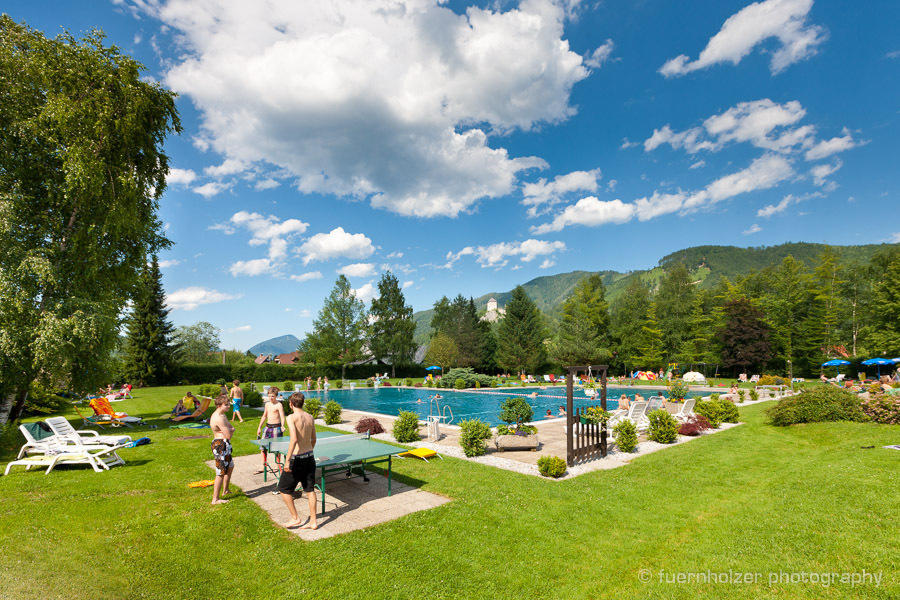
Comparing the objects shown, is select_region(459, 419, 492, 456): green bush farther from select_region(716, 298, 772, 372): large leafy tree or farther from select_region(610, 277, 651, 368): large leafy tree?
select_region(610, 277, 651, 368): large leafy tree

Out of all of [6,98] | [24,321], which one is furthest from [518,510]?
[6,98]

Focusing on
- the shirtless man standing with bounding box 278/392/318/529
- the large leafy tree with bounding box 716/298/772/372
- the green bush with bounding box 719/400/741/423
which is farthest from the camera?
the large leafy tree with bounding box 716/298/772/372

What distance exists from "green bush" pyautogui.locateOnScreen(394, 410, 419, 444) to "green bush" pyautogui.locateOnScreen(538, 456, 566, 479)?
470cm

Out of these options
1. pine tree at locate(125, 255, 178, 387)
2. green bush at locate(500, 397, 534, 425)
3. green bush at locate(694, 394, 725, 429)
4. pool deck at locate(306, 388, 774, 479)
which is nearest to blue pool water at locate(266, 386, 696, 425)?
pool deck at locate(306, 388, 774, 479)

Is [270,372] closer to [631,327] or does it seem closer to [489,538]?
[489,538]

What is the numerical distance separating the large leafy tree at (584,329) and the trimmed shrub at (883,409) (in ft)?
92.7

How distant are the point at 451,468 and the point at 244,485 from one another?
4.17 m

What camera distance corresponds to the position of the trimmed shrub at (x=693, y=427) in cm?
1201

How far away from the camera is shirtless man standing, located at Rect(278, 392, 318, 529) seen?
5195mm

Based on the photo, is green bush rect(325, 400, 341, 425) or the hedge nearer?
green bush rect(325, 400, 341, 425)

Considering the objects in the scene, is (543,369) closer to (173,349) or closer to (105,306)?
(173,349)

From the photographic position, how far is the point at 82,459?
8.07m

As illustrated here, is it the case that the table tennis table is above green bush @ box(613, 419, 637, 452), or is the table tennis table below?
above

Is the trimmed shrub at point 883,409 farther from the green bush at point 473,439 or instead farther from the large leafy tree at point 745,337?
the large leafy tree at point 745,337
